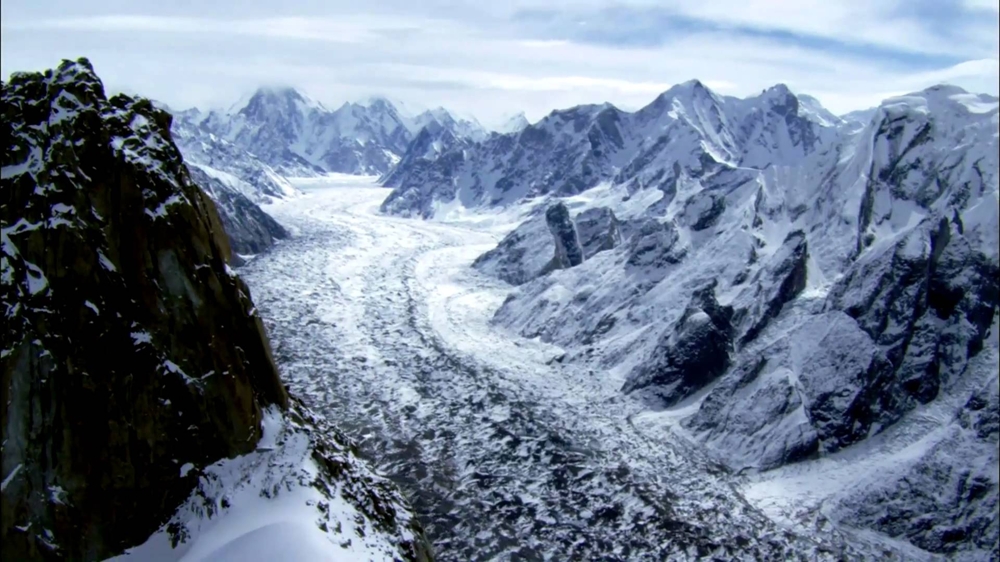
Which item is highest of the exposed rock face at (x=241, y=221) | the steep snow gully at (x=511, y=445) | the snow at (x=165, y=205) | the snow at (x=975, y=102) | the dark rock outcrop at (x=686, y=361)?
the snow at (x=975, y=102)

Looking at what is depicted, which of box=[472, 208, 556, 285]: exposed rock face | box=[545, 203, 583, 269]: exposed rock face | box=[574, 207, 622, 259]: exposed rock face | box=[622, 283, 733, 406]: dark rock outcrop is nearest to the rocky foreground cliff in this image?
box=[622, 283, 733, 406]: dark rock outcrop

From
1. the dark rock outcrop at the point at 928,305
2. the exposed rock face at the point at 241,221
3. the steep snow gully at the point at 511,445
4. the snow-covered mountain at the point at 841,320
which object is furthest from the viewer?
the exposed rock face at the point at 241,221

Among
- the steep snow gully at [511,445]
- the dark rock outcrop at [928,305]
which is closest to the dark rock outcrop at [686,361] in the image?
the steep snow gully at [511,445]

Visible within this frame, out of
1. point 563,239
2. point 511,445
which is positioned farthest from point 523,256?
point 511,445

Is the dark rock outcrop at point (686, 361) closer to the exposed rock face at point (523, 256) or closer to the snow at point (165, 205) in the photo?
the snow at point (165, 205)

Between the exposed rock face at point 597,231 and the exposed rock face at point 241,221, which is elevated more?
the exposed rock face at point 597,231

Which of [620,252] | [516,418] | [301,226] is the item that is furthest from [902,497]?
[301,226]

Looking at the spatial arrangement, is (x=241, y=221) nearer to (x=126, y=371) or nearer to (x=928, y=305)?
(x=126, y=371)
